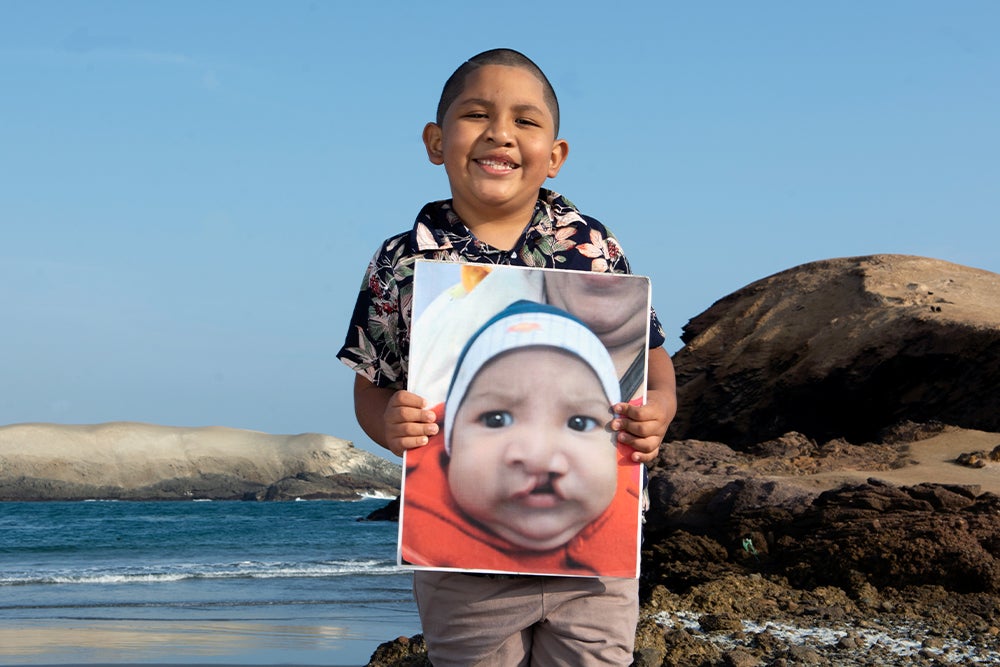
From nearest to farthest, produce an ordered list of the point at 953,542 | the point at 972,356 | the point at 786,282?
the point at 953,542 < the point at 972,356 < the point at 786,282

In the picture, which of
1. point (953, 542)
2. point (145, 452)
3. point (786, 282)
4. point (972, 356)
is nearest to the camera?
point (953, 542)

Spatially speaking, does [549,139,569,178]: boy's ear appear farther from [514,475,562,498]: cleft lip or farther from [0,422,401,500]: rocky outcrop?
[0,422,401,500]: rocky outcrop

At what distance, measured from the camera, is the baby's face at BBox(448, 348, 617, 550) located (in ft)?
6.46

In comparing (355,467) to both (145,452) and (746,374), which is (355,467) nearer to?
(145,452)

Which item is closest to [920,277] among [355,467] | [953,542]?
[953,542]

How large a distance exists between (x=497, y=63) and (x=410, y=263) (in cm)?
44

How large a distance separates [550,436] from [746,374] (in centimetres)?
1173

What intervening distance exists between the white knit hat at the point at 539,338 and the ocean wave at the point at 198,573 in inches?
479

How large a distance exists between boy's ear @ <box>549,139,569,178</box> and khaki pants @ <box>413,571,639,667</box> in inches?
33.5

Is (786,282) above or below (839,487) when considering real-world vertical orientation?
above

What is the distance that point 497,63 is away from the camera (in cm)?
216

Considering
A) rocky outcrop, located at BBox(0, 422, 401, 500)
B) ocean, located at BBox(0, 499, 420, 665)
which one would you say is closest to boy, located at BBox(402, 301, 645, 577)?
ocean, located at BBox(0, 499, 420, 665)

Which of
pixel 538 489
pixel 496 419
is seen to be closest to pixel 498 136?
pixel 496 419

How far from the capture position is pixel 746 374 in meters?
13.3
